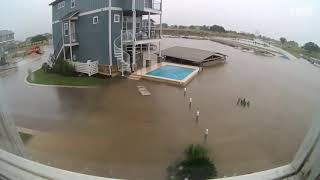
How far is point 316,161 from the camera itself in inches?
38.1

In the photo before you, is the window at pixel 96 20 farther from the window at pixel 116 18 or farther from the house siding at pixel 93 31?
the window at pixel 116 18

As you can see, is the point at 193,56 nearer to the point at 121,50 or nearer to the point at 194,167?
the point at 121,50

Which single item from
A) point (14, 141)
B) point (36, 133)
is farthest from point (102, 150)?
point (14, 141)

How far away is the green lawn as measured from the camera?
534 cm

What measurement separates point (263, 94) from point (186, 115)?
1.75 m

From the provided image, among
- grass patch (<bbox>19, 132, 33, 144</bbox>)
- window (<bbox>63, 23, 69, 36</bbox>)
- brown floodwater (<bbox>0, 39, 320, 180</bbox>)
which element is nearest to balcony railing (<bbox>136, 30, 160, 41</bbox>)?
window (<bbox>63, 23, 69, 36</bbox>)

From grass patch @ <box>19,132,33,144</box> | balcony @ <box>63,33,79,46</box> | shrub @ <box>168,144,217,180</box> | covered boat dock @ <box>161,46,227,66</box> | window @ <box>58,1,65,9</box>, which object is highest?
window @ <box>58,1,65,9</box>

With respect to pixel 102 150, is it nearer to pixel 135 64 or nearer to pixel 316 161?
pixel 316 161

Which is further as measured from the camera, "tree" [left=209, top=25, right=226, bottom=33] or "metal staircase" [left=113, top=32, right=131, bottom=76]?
"tree" [left=209, top=25, right=226, bottom=33]

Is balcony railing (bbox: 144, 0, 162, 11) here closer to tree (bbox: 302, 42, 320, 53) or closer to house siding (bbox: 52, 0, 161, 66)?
house siding (bbox: 52, 0, 161, 66)

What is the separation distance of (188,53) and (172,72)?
6.85ft

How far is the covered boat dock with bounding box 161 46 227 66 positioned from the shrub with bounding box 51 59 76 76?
3.37m

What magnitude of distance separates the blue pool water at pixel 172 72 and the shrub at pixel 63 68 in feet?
5.94

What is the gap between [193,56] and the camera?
8.40m
